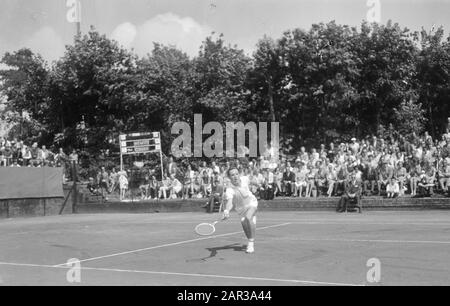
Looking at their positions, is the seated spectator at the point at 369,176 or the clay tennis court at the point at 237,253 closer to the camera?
the clay tennis court at the point at 237,253

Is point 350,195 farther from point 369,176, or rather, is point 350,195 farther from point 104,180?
point 104,180

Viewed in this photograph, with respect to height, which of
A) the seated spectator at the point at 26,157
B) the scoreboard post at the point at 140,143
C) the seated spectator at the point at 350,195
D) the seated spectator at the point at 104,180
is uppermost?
the scoreboard post at the point at 140,143

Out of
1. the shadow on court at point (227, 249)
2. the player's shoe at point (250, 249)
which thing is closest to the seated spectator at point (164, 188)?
the shadow on court at point (227, 249)

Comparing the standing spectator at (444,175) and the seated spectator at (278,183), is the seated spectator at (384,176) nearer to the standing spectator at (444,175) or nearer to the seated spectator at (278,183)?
the standing spectator at (444,175)

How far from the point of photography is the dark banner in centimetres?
3039

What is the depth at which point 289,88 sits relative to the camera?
134ft

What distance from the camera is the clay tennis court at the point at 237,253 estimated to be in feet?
34.0

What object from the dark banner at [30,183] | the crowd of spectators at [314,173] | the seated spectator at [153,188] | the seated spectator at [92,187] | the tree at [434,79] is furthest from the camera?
the tree at [434,79]

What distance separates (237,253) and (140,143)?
2028cm

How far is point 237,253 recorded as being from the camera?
13.5m

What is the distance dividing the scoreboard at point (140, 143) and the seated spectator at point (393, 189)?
1277 cm

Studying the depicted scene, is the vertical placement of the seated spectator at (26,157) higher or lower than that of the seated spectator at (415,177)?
higher
